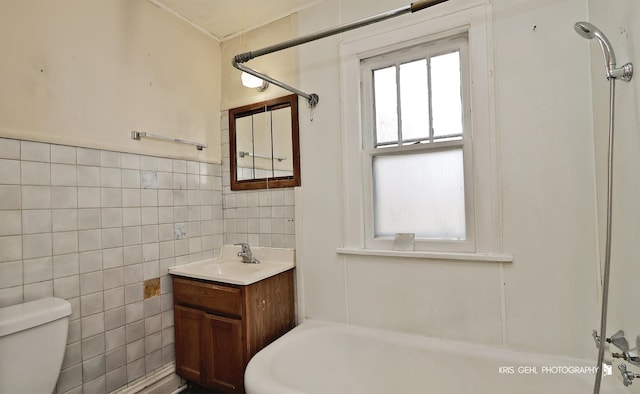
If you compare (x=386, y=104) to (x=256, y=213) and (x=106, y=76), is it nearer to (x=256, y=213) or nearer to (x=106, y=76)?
(x=256, y=213)

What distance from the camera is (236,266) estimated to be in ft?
7.16

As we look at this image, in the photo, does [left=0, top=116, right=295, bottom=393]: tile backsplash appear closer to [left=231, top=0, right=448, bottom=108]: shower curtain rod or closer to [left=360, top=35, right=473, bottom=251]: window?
[left=360, top=35, right=473, bottom=251]: window

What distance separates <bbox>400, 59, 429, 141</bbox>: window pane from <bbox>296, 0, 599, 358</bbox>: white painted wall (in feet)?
1.17

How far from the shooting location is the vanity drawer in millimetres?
1716

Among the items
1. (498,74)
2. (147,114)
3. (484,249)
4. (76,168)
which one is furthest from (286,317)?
(498,74)

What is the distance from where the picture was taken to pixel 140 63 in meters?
1.89

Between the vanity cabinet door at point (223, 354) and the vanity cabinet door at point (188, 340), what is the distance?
7cm

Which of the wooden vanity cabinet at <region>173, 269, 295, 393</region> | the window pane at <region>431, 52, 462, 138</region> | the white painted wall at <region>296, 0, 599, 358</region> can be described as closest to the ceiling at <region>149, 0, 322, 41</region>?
the white painted wall at <region>296, 0, 599, 358</region>

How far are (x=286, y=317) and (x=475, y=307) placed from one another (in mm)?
1143

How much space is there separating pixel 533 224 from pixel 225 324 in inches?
68.2

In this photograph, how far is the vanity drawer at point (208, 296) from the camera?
5.63ft

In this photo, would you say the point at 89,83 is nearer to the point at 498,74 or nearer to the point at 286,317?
the point at 286,317

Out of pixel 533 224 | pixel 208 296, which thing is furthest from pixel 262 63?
pixel 533 224

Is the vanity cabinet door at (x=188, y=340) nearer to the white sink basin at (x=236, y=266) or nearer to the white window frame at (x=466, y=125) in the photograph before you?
the white sink basin at (x=236, y=266)
